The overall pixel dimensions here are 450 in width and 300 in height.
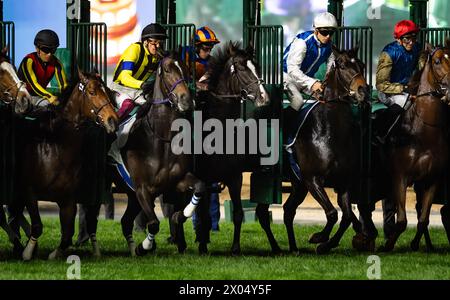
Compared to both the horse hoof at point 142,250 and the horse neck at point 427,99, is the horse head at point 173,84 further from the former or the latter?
the horse neck at point 427,99

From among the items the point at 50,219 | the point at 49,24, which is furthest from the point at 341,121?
the point at 49,24

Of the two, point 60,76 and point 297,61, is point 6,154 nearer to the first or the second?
point 60,76

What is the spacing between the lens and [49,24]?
21.1m

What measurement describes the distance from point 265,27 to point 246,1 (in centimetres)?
59

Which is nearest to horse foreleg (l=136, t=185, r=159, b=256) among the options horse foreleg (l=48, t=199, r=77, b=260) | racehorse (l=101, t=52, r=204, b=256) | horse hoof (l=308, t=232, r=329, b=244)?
racehorse (l=101, t=52, r=204, b=256)

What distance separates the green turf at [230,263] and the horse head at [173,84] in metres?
1.42

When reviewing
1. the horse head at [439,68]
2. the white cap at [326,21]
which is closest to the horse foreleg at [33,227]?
the white cap at [326,21]

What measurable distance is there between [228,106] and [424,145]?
6.20ft

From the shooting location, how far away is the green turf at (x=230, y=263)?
12555 mm

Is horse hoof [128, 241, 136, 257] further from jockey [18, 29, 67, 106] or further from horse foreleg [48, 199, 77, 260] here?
jockey [18, 29, 67, 106]

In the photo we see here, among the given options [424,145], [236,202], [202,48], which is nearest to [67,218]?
[236,202]

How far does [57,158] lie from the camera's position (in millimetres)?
13508
